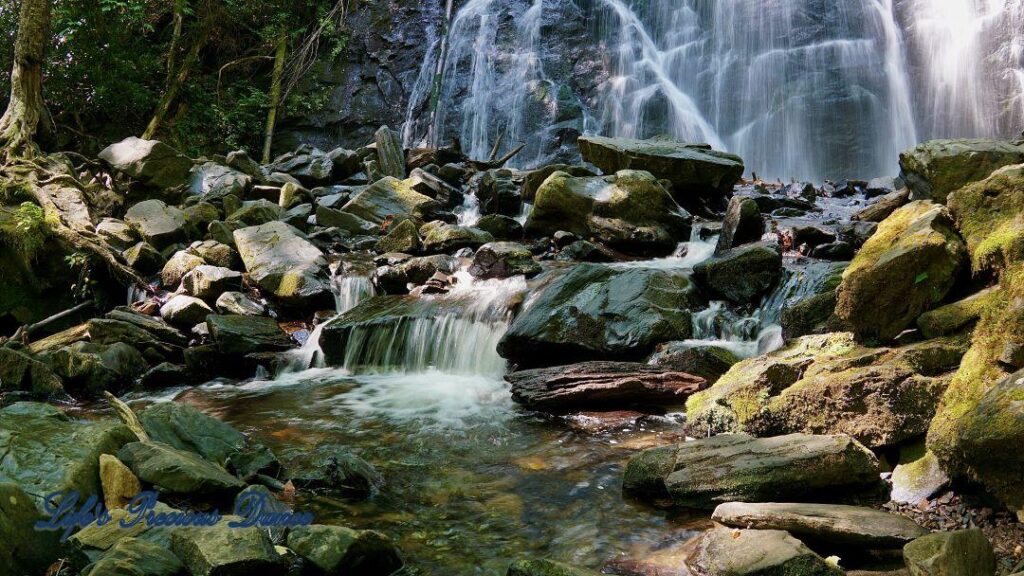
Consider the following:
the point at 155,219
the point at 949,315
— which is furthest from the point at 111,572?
the point at 155,219

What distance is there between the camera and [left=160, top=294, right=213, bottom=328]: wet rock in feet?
28.6

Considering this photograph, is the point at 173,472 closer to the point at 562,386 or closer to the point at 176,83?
the point at 562,386

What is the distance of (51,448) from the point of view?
11.1 ft

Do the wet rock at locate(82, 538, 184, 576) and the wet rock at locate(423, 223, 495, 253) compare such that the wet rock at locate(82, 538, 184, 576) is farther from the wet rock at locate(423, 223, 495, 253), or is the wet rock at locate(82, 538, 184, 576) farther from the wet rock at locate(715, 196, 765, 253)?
the wet rock at locate(423, 223, 495, 253)

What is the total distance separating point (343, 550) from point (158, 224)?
931 centimetres

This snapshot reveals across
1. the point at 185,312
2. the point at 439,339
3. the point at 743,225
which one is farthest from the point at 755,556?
the point at 185,312

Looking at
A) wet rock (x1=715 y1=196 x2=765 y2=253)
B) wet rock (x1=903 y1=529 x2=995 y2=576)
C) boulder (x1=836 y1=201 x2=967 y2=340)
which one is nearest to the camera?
wet rock (x1=903 y1=529 x2=995 y2=576)

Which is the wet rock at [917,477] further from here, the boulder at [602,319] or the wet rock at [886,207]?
the wet rock at [886,207]

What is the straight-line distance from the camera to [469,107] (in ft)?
65.4

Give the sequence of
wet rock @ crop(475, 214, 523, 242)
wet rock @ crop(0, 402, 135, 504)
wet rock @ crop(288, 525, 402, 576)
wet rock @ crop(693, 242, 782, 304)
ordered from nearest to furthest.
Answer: wet rock @ crop(288, 525, 402, 576)
wet rock @ crop(0, 402, 135, 504)
wet rock @ crop(693, 242, 782, 304)
wet rock @ crop(475, 214, 523, 242)

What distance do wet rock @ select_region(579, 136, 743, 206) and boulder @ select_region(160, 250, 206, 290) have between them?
23.4ft

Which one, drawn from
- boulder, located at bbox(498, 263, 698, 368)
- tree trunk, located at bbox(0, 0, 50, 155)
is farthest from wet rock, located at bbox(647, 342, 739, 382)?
tree trunk, located at bbox(0, 0, 50, 155)

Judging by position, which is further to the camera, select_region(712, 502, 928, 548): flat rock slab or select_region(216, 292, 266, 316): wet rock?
select_region(216, 292, 266, 316): wet rock

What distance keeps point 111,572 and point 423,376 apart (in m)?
5.22
